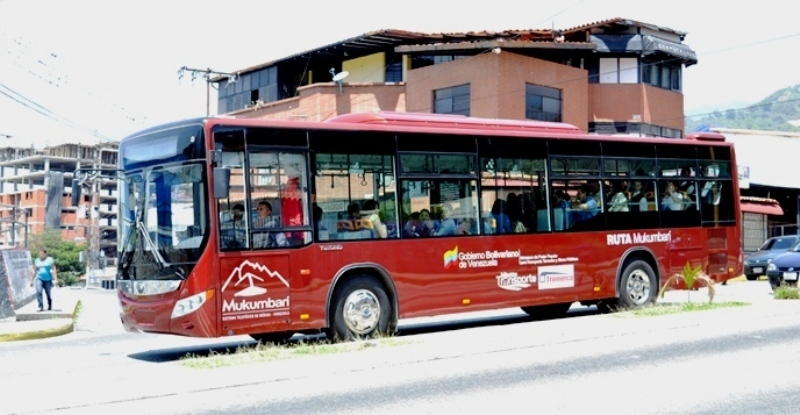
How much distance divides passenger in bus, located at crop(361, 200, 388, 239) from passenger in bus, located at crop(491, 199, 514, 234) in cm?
230

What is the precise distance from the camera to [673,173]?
18047mm

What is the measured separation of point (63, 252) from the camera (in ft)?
361

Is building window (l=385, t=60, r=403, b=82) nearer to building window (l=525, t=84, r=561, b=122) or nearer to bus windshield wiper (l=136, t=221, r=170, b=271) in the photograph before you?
building window (l=525, t=84, r=561, b=122)

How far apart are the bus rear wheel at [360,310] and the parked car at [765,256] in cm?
2138

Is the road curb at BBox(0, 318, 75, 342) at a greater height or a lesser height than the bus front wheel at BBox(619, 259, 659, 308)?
lesser

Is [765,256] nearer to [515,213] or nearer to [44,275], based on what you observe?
[515,213]

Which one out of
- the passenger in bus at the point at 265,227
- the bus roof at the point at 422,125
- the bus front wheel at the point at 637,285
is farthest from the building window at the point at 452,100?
the passenger in bus at the point at 265,227

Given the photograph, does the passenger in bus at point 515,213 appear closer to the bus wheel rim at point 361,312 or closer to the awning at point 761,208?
the bus wheel rim at point 361,312

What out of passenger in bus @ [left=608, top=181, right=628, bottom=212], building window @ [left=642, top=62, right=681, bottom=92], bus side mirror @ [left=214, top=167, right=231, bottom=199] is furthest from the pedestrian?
building window @ [left=642, top=62, right=681, bottom=92]

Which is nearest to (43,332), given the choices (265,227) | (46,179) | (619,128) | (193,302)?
(193,302)

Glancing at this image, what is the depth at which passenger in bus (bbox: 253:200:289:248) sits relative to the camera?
491 inches

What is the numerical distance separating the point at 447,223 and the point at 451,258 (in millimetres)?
569

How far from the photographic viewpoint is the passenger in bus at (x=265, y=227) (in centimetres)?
1248

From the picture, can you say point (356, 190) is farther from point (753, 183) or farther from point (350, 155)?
point (753, 183)
